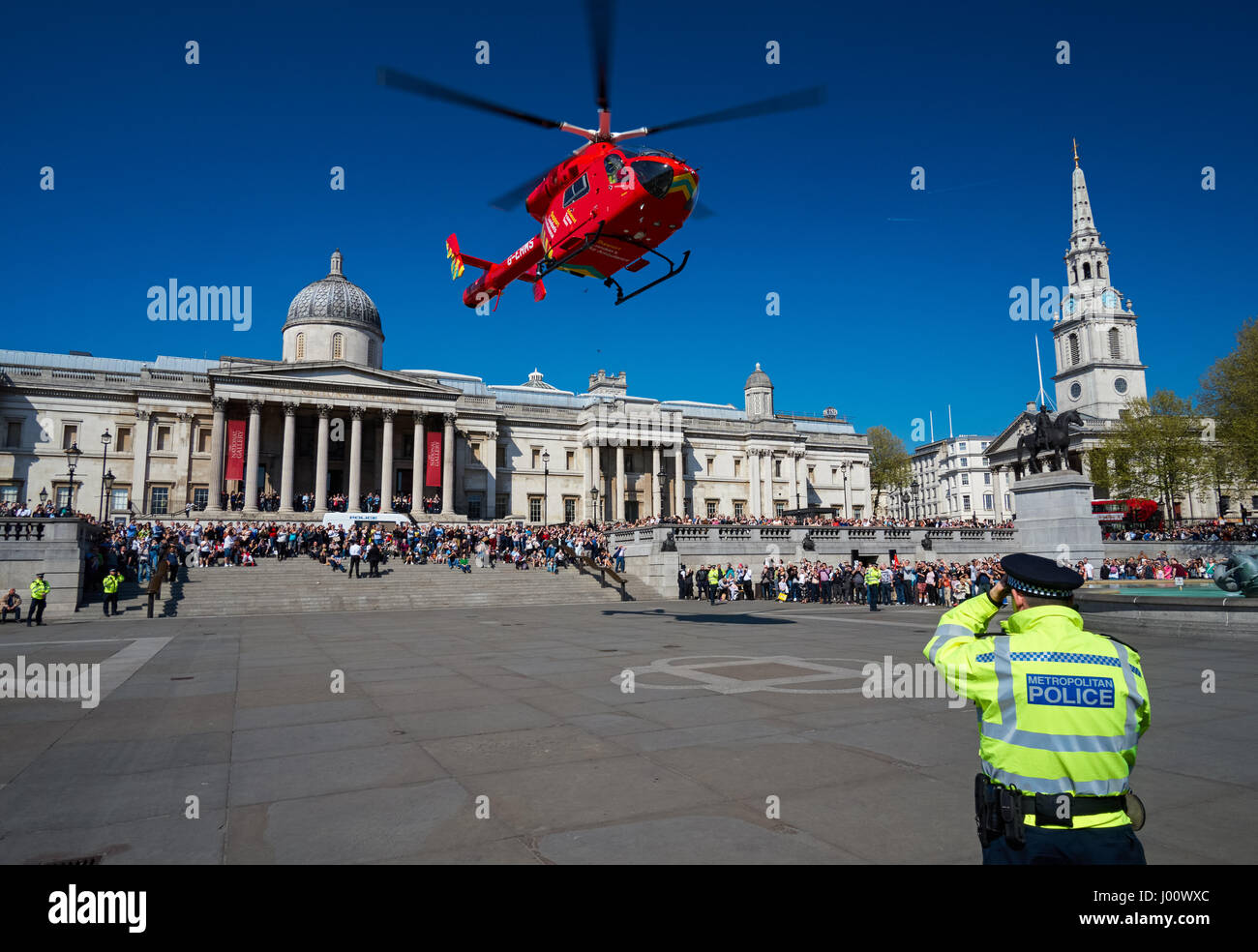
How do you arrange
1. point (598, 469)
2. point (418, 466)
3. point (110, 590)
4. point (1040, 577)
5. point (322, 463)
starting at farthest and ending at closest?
point (598, 469)
point (418, 466)
point (322, 463)
point (110, 590)
point (1040, 577)

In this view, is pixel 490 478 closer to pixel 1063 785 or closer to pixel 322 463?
pixel 322 463

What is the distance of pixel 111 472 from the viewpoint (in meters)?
53.2

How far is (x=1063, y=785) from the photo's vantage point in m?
2.83

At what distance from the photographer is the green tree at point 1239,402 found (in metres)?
44.2

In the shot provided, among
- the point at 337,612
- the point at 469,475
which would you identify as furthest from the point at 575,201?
the point at 469,475

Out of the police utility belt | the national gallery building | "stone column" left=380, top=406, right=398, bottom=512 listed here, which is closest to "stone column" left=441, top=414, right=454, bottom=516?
the national gallery building

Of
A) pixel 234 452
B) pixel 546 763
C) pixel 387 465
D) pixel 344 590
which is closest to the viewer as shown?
pixel 546 763

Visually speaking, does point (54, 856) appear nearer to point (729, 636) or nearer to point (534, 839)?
point (534, 839)

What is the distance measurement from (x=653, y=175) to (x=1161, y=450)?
60.2 m

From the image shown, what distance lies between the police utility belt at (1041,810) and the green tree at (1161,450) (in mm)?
64873

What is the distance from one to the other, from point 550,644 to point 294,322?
5514 centimetres

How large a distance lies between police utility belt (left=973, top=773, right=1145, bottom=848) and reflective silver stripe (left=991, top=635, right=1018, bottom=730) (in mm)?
274

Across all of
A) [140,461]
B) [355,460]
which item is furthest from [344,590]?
[140,461]

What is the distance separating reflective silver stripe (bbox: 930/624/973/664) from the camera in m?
3.29
